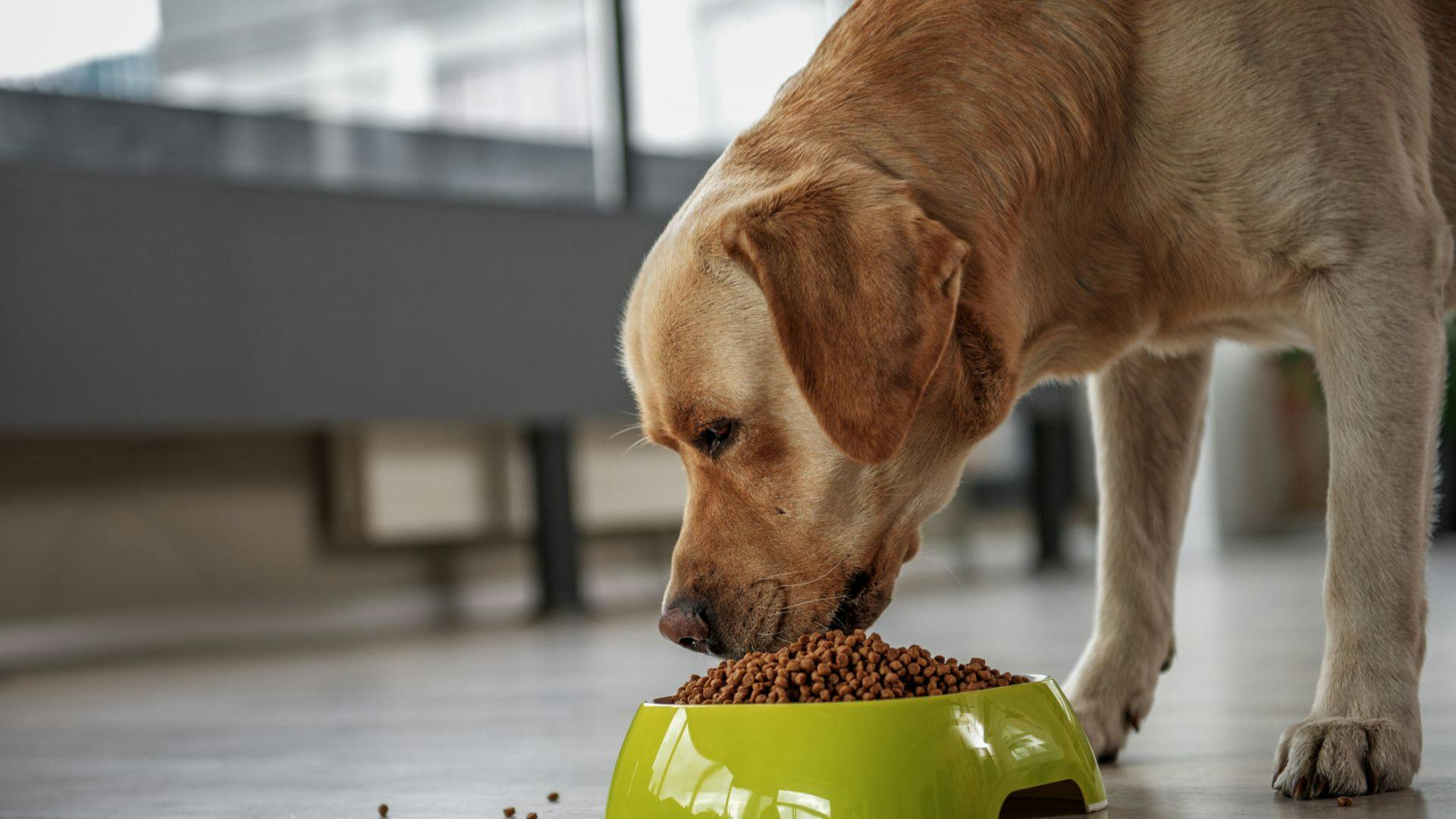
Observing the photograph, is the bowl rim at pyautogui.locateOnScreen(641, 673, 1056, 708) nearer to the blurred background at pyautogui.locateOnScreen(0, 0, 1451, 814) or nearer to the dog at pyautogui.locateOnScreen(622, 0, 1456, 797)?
the dog at pyautogui.locateOnScreen(622, 0, 1456, 797)

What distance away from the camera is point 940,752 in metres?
1.41

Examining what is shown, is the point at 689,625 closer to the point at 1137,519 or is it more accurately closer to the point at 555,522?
the point at 1137,519

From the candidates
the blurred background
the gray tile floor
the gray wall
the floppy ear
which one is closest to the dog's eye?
the floppy ear

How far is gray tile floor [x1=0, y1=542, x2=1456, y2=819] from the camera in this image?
1.89 meters

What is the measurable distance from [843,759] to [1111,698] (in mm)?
811

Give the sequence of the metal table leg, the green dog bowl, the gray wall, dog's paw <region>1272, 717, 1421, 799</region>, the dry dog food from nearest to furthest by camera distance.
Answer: the green dog bowl
the dry dog food
dog's paw <region>1272, 717, 1421, 799</region>
the gray wall
the metal table leg

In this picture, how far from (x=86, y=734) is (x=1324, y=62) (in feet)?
8.03

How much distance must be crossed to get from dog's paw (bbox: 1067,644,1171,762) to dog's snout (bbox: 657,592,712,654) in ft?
1.87

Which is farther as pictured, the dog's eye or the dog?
the dog's eye

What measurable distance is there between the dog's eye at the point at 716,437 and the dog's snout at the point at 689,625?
0.59ft

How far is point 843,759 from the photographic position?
138 cm

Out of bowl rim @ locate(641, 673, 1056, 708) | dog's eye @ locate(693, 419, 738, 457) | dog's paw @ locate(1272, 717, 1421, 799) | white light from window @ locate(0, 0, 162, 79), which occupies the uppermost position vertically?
white light from window @ locate(0, 0, 162, 79)

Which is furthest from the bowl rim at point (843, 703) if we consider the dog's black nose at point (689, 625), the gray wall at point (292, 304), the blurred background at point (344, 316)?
the gray wall at point (292, 304)

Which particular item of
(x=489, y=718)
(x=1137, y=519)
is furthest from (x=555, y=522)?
(x=1137, y=519)
